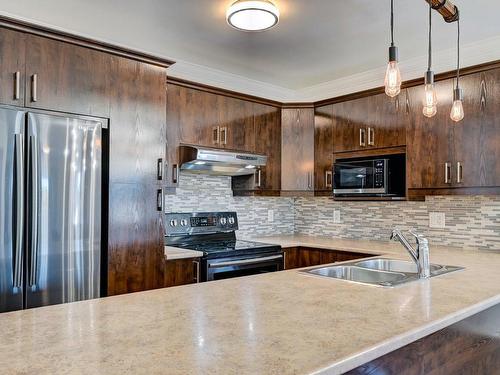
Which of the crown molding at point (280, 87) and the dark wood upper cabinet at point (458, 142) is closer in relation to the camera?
the crown molding at point (280, 87)

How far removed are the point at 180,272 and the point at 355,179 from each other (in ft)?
5.43

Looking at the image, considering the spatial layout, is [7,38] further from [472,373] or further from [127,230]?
[472,373]

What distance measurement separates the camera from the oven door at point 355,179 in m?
3.42

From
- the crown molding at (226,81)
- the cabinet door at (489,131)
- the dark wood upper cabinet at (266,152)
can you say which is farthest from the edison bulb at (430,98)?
the crown molding at (226,81)

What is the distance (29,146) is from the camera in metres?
2.28

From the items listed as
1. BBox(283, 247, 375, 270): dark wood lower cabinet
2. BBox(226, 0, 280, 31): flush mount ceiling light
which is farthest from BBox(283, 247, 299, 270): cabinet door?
BBox(226, 0, 280, 31): flush mount ceiling light

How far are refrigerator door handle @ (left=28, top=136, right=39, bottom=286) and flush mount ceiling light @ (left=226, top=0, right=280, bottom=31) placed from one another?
1337 millimetres

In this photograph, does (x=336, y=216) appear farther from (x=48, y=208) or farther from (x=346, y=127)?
(x=48, y=208)

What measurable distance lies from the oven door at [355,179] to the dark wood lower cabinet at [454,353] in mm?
1671

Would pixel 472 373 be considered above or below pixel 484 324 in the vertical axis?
below

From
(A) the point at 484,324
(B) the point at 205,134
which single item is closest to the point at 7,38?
(B) the point at 205,134

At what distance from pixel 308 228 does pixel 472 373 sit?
280 cm

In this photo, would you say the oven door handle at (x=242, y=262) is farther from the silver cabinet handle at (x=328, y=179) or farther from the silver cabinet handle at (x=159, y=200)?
the silver cabinet handle at (x=328, y=179)

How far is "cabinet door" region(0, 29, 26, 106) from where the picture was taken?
2227 mm
